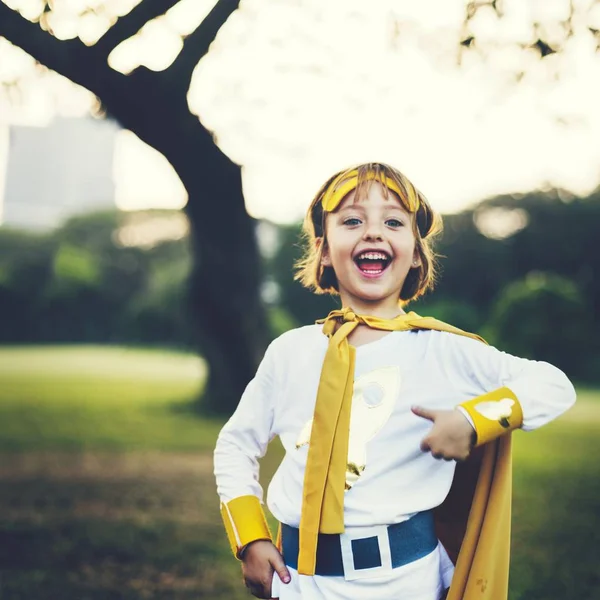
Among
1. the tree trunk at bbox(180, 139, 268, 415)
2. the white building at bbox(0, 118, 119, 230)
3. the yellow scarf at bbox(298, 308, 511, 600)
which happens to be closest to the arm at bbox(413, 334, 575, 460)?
the yellow scarf at bbox(298, 308, 511, 600)

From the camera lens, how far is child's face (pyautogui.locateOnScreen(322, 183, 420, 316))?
1790mm

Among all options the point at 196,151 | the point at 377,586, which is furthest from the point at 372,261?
the point at 196,151

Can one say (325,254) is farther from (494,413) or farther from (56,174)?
(56,174)

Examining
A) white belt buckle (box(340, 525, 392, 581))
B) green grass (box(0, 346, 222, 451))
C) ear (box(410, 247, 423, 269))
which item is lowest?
green grass (box(0, 346, 222, 451))

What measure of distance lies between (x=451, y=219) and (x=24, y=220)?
1269 centimetres

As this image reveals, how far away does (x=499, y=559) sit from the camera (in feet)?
5.63

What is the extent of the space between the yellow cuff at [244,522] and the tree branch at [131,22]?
140 inches

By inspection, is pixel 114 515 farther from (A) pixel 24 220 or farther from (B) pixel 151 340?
(A) pixel 24 220

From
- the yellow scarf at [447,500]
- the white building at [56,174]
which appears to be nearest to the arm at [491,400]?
the yellow scarf at [447,500]

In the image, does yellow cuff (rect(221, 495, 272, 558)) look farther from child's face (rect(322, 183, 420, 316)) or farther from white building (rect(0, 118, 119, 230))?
white building (rect(0, 118, 119, 230))

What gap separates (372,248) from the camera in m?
1.78

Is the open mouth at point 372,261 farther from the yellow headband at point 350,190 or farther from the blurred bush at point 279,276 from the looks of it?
the blurred bush at point 279,276

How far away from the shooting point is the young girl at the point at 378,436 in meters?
1.59

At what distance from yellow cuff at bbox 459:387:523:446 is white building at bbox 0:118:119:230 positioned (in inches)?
657
